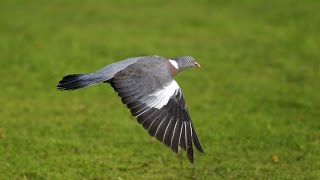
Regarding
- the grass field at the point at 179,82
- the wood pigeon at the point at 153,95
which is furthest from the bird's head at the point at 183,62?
the grass field at the point at 179,82

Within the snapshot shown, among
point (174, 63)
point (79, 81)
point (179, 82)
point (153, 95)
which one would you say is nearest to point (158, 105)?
point (153, 95)

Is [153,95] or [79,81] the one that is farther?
[79,81]

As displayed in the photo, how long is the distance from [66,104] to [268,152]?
3.42 m

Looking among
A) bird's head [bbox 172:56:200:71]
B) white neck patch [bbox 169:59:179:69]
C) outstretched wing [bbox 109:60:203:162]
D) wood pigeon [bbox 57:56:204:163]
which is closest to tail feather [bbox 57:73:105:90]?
wood pigeon [bbox 57:56:204:163]

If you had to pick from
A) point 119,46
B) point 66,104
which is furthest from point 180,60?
point 119,46

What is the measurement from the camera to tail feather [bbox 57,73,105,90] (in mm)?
6752

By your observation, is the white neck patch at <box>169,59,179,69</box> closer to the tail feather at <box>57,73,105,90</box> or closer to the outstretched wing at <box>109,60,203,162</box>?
the outstretched wing at <box>109,60,203,162</box>

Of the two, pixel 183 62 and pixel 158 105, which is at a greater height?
pixel 183 62

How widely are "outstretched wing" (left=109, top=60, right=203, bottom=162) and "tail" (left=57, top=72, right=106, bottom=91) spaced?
0.56ft

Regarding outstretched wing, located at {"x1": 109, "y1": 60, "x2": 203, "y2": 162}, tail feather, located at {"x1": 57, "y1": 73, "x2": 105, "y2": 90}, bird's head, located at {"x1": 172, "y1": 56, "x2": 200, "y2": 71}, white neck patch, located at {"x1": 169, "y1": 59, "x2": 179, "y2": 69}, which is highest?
bird's head, located at {"x1": 172, "y1": 56, "x2": 200, "y2": 71}

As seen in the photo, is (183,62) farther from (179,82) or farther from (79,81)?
(179,82)

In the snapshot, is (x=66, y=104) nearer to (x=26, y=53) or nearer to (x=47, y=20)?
(x=26, y=53)

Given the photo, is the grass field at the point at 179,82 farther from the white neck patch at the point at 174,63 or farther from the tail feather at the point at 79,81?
the white neck patch at the point at 174,63

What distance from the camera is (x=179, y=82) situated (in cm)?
1198
